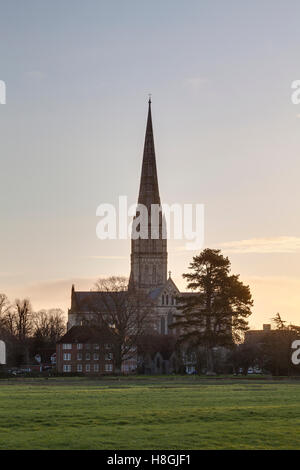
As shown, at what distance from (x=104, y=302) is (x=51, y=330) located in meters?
89.8

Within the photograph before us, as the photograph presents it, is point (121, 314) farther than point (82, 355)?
No

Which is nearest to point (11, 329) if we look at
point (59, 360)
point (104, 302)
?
point (59, 360)

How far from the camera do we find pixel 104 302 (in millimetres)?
106125

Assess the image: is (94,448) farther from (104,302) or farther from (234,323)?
(104,302)

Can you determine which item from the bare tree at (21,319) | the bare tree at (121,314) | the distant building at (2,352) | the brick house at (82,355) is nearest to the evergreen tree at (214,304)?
the bare tree at (121,314)

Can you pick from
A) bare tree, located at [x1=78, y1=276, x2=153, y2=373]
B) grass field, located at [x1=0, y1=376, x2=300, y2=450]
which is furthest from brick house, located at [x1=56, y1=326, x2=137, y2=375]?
grass field, located at [x1=0, y1=376, x2=300, y2=450]

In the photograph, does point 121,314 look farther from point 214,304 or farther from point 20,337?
point 20,337

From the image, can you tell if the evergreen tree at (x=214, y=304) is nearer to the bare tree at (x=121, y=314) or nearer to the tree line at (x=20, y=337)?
the bare tree at (x=121, y=314)

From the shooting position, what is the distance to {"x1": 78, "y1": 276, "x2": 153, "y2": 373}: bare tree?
103 metres

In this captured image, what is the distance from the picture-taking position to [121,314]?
10450 centimetres

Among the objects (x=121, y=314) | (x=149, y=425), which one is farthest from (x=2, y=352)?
(x=149, y=425)

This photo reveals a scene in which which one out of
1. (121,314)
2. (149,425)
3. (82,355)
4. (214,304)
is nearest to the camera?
(149,425)

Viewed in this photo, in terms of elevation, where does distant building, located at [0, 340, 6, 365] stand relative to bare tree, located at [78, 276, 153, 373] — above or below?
below

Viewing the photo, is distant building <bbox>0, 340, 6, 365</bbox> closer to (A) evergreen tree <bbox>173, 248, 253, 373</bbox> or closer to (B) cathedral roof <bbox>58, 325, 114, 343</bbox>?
(B) cathedral roof <bbox>58, 325, 114, 343</bbox>
